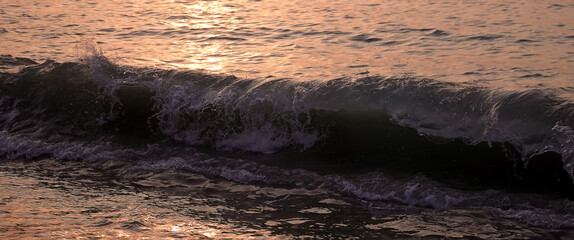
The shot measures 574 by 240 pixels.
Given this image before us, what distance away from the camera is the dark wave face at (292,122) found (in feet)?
24.4

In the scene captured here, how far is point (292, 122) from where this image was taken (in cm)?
877

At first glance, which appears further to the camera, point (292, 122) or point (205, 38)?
point (205, 38)

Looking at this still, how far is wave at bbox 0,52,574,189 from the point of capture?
7.61 metres

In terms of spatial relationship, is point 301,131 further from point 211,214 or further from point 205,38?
point 205,38

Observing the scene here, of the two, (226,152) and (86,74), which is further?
(86,74)

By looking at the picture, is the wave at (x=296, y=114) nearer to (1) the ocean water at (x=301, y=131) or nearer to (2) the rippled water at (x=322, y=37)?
(1) the ocean water at (x=301, y=131)

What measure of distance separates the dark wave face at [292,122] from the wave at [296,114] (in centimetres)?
1

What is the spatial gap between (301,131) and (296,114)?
21 cm

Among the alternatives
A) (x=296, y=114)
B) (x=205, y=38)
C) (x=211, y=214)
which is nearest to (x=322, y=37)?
(x=205, y=38)

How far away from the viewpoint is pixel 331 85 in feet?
29.8

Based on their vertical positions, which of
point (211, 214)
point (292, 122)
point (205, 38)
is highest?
point (205, 38)

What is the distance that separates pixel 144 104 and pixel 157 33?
4414 mm

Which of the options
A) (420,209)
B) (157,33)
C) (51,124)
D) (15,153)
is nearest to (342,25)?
(157,33)

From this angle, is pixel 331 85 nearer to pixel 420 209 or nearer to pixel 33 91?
pixel 420 209
